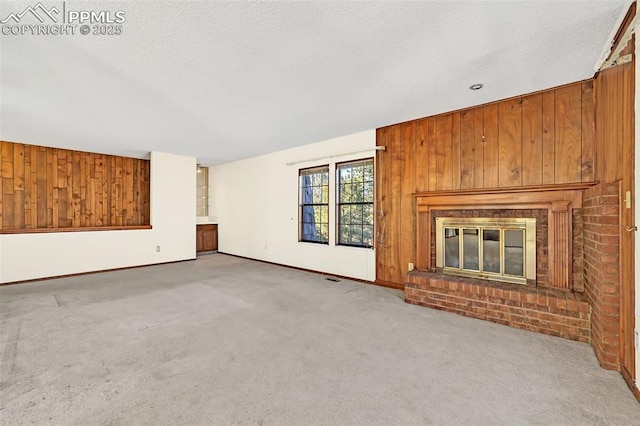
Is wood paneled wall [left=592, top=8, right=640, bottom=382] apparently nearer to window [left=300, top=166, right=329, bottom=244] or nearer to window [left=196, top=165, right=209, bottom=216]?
window [left=300, top=166, right=329, bottom=244]

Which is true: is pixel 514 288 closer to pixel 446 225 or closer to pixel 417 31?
pixel 446 225

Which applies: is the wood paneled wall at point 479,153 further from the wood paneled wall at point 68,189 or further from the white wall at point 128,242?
the wood paneled wall at point 68,189

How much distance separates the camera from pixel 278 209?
6.14 m

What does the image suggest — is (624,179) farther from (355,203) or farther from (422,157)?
(355,203)

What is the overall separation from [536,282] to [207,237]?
7278 millimetres

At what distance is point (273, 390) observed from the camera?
1.84 meters

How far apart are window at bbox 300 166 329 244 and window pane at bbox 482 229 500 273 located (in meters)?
2.61

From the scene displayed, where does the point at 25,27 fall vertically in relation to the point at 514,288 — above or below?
above

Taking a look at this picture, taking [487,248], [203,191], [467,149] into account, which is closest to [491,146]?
[467,149]

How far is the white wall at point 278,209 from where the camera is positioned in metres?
4.84

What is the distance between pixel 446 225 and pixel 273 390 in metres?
2.87

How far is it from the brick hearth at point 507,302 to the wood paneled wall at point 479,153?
68 cm

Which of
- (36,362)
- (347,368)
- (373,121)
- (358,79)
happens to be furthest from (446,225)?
(36,362)

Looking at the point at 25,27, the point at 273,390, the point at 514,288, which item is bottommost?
the point at 273,390
